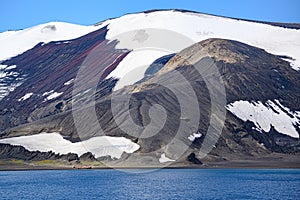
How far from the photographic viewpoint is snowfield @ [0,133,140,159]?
394ft

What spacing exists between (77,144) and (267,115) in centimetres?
4669

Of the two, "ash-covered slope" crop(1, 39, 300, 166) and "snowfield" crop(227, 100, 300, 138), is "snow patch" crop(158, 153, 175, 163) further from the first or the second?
"snowfield" crop(227, 100, 300, 138)

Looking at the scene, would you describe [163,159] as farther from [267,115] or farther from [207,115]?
[267,115]

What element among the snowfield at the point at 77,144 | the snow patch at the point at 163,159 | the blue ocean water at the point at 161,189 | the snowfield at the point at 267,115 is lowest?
the blue ocean water at the point at 161,189

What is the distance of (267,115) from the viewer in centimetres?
14538

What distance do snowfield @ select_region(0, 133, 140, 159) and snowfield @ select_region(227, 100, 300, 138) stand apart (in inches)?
1335

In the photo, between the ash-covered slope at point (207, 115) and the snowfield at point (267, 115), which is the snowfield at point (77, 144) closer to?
the ash-covered slope at point (207, 115)

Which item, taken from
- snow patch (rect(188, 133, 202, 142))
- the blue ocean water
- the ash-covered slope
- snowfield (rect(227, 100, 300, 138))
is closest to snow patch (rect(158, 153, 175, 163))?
the ash-covered slope

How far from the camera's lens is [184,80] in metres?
158

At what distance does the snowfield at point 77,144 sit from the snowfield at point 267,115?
111 feet

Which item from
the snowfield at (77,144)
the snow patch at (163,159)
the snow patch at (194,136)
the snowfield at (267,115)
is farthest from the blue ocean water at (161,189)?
the snowfield at (267,115)

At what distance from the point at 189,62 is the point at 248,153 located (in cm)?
4726

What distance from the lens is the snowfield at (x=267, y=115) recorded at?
14225 centimetres

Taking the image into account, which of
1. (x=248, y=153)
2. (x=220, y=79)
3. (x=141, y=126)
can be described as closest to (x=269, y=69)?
(x=220, y=79)
